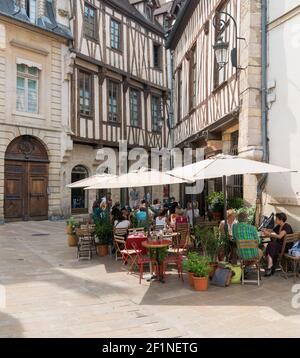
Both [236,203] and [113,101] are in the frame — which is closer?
[236,203]

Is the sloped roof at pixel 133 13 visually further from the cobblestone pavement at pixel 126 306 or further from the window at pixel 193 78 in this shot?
the cobblestone pavement at pixel 126 306

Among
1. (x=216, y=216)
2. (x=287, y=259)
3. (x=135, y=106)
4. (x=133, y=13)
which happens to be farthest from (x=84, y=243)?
(x=133, y=13)

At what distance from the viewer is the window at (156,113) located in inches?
793

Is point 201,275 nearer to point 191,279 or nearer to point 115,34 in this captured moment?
point 191,279

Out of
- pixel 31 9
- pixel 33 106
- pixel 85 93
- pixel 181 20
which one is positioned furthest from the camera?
pixel 85 93

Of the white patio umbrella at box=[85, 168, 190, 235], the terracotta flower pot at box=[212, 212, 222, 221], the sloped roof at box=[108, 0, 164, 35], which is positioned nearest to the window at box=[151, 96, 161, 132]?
the sloped roof at box=[108, 0, 164, 35]

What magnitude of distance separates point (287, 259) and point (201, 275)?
1.55 m

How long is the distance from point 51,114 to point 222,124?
7478 mm

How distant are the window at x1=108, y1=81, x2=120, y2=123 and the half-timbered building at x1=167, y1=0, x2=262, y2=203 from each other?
3012mm

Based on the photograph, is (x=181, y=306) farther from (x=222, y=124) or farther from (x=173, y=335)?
(x=222, y=124)

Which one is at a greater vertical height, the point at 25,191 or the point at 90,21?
the point at 90,21

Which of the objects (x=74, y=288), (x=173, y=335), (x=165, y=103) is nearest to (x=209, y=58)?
(x=74, y=288)

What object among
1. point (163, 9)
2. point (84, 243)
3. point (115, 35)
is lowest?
point (84, 243)

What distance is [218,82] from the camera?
10.2 metres
